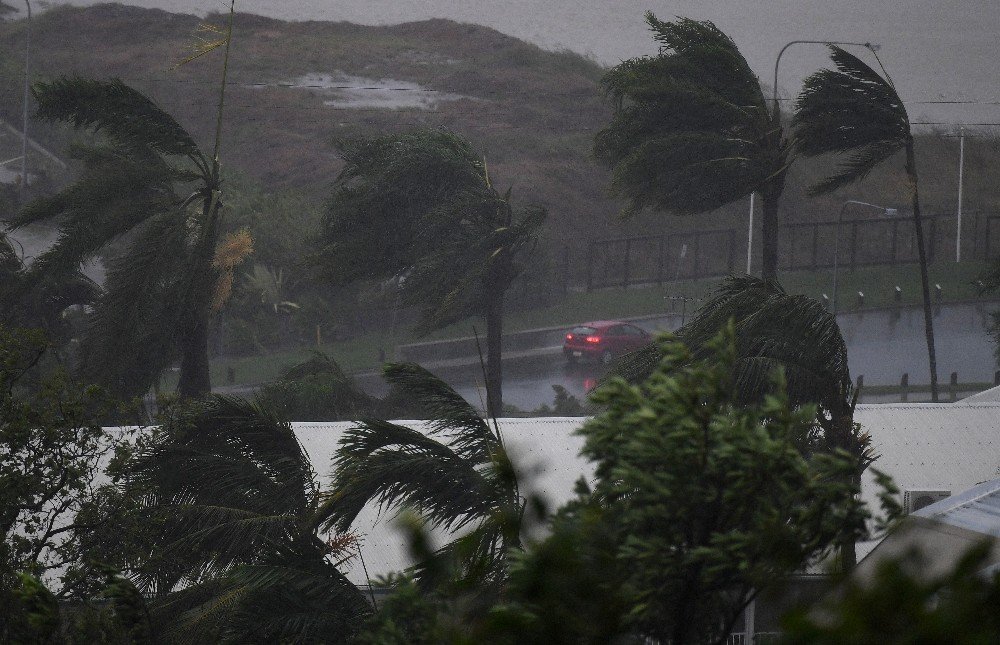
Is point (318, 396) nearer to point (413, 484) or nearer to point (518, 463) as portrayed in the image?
point (518, 463)

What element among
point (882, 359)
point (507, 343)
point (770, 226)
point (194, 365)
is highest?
point (770, 226)

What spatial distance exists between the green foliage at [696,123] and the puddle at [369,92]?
5410 cm

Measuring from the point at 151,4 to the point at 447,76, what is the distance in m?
24.9

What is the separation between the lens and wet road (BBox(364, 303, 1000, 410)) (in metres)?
38.3

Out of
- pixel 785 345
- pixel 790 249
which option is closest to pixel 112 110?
pixel 785 345

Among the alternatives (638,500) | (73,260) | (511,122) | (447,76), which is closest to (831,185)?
(73,260)

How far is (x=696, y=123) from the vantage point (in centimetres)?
2605

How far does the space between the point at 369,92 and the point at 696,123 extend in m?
58.7

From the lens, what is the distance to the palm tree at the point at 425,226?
27625mm

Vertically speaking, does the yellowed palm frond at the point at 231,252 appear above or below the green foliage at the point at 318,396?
above

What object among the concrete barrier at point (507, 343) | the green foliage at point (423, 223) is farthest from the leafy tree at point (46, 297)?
the concrete barrier at point (507, 343)

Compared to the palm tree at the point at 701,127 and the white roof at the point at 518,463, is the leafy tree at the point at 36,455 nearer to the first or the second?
the white roof at the point at 518,463

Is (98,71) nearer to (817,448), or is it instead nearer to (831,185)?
(831,185)

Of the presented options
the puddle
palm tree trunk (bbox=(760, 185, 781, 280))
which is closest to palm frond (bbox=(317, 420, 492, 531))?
palm tree trunk (bbox=(760, 185, 781, 280))
